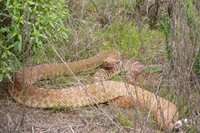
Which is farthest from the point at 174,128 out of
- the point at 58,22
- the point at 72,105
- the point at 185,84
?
the point at 58,22

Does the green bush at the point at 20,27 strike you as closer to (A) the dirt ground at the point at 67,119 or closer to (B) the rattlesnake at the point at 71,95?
(B) the rattlesnake at the point at 71,95

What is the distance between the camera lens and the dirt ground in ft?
15.2

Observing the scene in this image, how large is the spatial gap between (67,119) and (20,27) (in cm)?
101

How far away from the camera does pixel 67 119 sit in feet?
16.0

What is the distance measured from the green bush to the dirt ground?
0.44 meters

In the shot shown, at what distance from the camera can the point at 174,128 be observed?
14.3 feet

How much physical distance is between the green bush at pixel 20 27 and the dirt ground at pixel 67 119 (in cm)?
44

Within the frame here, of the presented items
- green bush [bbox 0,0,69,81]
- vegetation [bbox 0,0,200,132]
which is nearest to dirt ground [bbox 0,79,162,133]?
vegetation [bbox 0,0,200,132]

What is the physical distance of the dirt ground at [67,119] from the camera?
4.63m

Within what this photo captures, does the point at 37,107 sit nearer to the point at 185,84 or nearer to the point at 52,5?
the point at 52,5

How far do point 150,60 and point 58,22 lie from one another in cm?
155

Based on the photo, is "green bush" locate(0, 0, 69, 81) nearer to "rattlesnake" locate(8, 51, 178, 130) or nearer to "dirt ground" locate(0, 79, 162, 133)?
"rattlesnake" locate(8, 51, 178, 130)

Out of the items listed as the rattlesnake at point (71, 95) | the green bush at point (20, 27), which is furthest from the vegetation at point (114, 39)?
the rattlesnake at point (71, 95)

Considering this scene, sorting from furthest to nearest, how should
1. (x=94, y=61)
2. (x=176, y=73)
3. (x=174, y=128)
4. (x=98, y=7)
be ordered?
1. (x=98, y=7)
2. (x=94, y=61)
3. (x=176, y=73)
4. (x=174, y=128)
